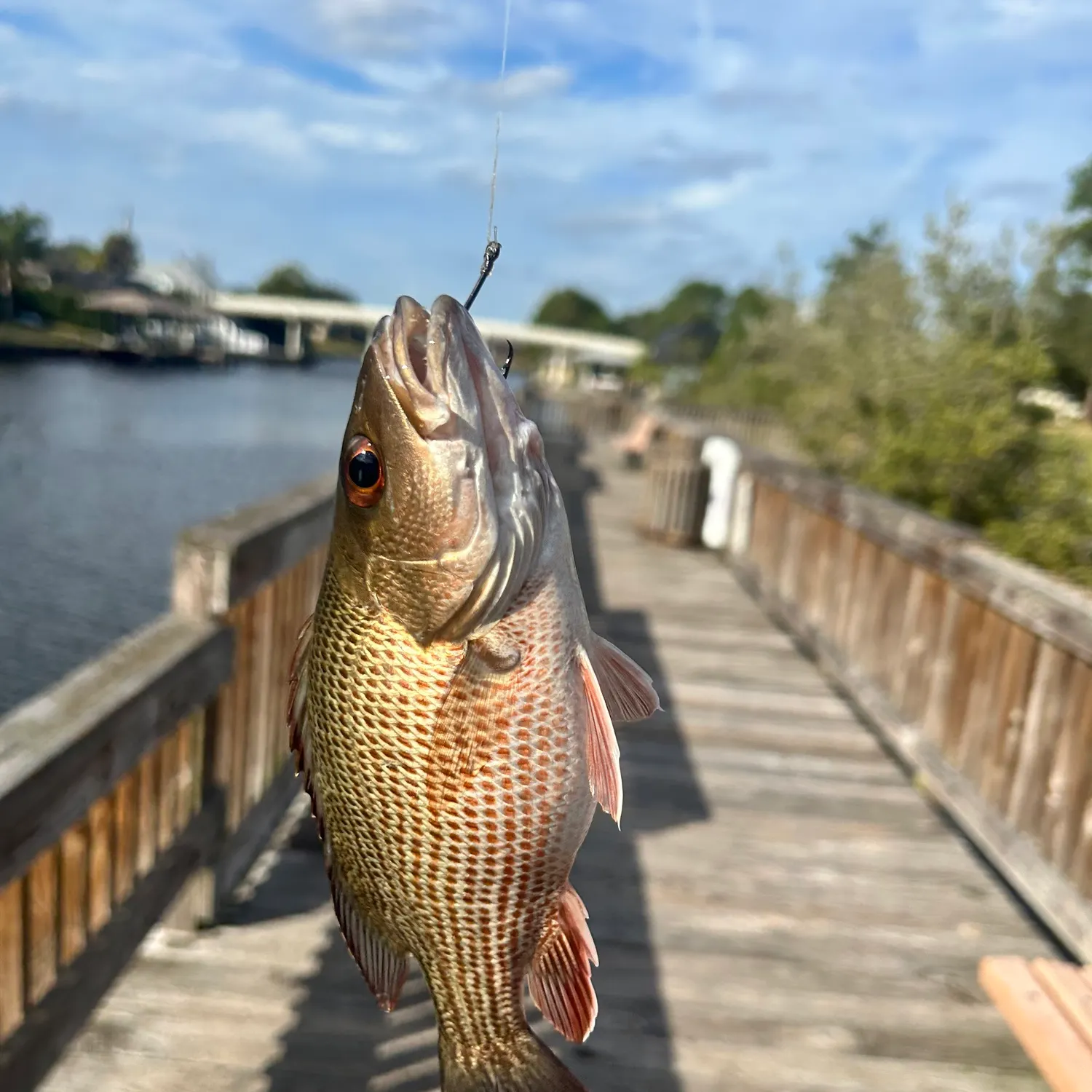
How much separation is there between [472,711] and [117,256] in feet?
56.6

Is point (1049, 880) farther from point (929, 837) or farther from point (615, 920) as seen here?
point (615, 920)

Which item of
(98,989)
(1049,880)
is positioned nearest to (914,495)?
(1049,880)

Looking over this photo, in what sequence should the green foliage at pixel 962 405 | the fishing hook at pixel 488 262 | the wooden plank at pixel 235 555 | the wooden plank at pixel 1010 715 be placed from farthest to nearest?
the green foliage at pixel 962 405 → the wooden plank at pixel 1010 715 → the wooden plank at pixel 235 555 → the fishing hook at pixel 488 262

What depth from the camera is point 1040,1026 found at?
239 cm

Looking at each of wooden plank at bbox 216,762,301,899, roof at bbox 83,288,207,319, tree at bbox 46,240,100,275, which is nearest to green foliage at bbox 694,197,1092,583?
wooden plank at bbox 216,762,301,899

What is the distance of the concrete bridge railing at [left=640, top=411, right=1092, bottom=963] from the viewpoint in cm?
355

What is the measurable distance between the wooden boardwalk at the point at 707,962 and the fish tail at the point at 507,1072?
1.37m

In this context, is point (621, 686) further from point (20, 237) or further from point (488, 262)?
point (20, 237)

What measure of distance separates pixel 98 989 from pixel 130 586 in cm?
646

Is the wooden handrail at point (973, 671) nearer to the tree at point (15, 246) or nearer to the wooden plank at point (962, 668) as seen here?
the wooden plank at point (962, 668)

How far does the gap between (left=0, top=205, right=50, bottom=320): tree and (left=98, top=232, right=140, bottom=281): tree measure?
25.4 ft

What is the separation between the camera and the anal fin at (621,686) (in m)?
1.51

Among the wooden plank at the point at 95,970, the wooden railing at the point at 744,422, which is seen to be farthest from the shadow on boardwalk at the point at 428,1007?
the wooden railing at the point at 744,422

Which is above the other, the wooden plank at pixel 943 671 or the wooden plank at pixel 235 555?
the wooden plank at pixel 235 555
